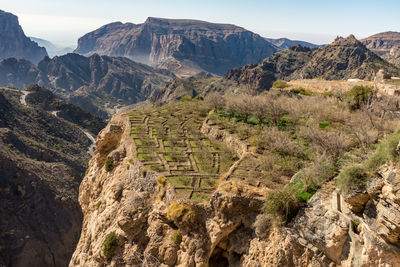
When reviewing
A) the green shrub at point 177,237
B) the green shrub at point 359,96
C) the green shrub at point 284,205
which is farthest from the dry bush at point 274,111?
the green shrub at point 177,237

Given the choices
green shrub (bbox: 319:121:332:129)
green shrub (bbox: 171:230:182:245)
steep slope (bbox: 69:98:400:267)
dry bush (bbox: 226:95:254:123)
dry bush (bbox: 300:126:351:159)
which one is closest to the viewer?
steep slope (bbox: 69:98:400:267)

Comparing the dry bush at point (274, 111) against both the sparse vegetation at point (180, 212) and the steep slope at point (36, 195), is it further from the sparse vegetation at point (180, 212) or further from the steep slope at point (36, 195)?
the steep slope at point (36, 195)

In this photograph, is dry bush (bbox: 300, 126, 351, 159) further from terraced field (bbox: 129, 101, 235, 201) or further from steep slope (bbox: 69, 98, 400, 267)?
terraced field (bbox: 129, 101, 235, 201)

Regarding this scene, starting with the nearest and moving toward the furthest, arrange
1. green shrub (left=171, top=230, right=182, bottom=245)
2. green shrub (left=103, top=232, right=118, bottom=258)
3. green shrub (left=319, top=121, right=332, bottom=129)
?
green shrub (left=171, top=230, right=182, bottom=245) → green shrub (left=103, top=232, right=118, bottom=258) → green shrub (left=319, top=121, right=332, bottom=129)

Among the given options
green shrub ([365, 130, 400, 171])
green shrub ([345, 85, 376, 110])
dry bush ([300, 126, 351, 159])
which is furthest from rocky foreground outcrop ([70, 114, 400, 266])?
green shrub ([345, 85, 376, 110])

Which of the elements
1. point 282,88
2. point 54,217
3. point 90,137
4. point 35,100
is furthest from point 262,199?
point 35,100

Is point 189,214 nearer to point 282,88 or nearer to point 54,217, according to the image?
point 282,88

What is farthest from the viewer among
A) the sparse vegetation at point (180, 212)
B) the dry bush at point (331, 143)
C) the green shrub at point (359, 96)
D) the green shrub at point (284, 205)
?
the green shrub at point (359, 96)

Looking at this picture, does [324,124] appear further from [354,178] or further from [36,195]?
[36,195]
